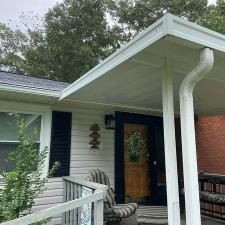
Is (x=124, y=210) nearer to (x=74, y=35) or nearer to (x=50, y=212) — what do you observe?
(x=50, y=212)

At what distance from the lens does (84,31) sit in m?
16.0

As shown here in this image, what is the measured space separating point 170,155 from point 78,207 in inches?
53.7

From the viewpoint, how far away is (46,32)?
53.7 ft

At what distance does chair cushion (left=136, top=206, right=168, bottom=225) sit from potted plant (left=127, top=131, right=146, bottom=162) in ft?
6.69

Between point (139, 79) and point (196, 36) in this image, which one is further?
point (139, 79)

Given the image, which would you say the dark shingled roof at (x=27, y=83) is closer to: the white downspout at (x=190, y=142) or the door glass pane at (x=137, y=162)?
the door glass pane at (x=137, y=162)

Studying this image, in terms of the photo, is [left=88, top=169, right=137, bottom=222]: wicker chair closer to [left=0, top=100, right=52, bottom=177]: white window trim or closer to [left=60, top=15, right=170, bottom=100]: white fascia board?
[left=0, top=100, right=52, bottom=177]: white window trim

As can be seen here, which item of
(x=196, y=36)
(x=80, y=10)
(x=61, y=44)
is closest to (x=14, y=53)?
(x=61, y=44)

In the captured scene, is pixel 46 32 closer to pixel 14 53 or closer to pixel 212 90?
pixel 14 53

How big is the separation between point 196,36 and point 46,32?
15.6 meters

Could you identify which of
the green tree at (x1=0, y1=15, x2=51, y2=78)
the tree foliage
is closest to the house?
the tree foliage

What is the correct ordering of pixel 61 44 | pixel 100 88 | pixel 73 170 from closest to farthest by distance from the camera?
pixel 100 88 → pixel 73 170 → pixel 61 44

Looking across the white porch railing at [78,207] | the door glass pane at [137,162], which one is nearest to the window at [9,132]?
the white porch railing at [78,207]

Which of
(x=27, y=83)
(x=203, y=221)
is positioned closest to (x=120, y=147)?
(x=203, y=221)
